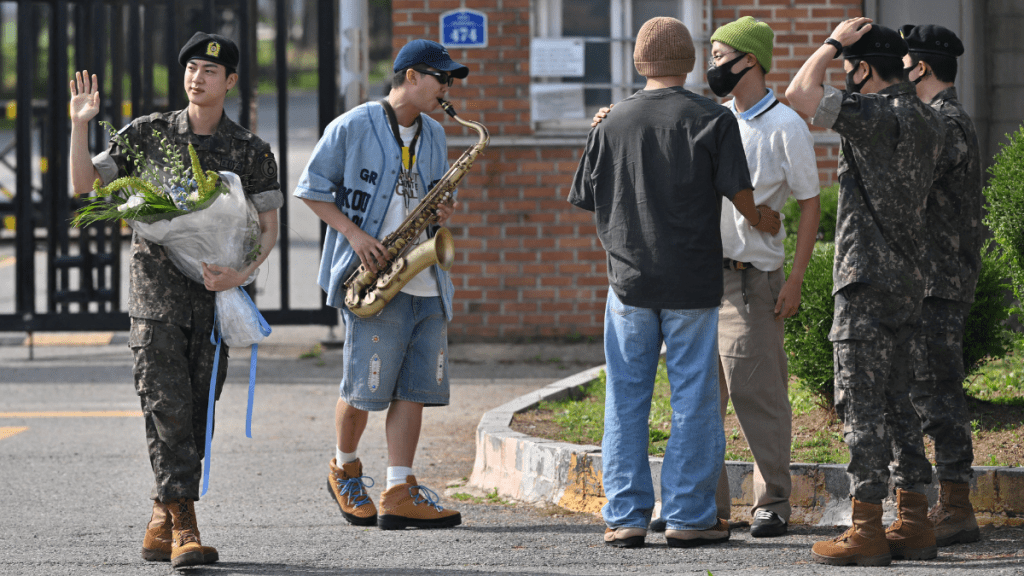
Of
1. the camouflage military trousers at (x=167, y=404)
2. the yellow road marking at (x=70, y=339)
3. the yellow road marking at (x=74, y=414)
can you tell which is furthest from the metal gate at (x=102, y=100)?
the camouflage military trousers at (x=167, y=404)

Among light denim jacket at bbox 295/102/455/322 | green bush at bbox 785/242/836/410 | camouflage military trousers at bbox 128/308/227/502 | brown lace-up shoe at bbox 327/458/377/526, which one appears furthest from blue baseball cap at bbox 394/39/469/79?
green bush at bbox 785/242/836/410

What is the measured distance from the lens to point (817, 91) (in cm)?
429

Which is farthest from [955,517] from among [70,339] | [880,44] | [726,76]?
[70,339]

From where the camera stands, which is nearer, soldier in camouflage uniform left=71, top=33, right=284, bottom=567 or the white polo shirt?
soldier in camouflage uniform left=71, top=33, right=284, bottom=567

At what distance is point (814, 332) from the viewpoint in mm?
5742

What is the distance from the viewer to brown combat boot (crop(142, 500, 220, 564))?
15.2 ft

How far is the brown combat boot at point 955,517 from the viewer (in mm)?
4621

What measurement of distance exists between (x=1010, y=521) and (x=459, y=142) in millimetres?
5589

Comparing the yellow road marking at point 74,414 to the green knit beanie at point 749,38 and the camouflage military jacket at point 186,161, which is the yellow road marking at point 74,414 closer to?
the camouflage military jacket at point 186,161

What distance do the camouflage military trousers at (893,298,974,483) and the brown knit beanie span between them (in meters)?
1.36

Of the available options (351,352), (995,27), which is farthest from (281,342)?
(995,27)

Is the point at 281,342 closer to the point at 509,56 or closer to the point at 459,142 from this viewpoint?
the point at 459,142

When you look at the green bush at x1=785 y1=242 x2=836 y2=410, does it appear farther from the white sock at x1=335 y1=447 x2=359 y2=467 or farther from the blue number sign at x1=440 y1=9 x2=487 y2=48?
the blue number sign at x1=440 y1=9 x2=487 y2=48


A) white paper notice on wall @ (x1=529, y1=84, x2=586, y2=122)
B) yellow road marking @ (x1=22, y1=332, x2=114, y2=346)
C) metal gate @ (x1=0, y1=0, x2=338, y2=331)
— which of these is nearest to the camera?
metal gate @ (x1=0, y1=0, x2=338, y2=331)
